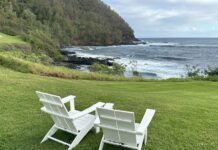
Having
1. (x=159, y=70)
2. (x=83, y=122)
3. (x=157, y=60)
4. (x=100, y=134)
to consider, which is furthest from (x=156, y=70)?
(x=83, y=122)

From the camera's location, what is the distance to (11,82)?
11.8 meters

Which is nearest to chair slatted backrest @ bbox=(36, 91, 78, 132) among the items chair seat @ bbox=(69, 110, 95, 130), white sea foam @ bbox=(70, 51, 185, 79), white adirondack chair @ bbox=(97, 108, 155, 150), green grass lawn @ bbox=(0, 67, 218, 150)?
chair seat @ bbox=(69, 110, 95, 130)

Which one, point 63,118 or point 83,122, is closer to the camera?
point 63,118

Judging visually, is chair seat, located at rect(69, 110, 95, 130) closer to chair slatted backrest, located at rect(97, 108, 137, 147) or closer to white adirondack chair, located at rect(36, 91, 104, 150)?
white adirondack chair, located at rect(36, 91, 104, 150)

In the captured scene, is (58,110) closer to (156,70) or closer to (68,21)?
(156,70)

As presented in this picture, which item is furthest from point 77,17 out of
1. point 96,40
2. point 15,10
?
point 15,10

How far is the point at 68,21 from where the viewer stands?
11138 centimetres

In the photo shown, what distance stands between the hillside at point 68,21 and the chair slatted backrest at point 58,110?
5757cm

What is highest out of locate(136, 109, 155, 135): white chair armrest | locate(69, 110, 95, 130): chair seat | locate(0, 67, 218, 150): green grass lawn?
locate(136, 109, 155, 135): white chair armrest

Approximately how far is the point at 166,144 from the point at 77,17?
120 m

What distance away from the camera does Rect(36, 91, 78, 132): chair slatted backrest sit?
223 inches

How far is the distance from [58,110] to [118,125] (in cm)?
127

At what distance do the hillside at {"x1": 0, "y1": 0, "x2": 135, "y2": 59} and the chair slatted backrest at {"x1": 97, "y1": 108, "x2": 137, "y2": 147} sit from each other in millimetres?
58576

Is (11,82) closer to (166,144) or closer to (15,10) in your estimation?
(166,144)
